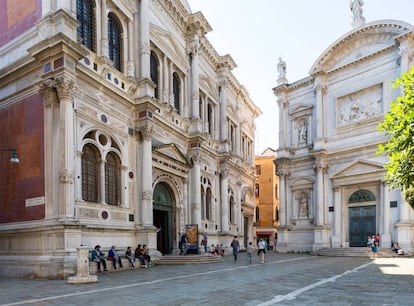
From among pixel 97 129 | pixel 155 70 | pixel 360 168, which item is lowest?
pixel 360 168

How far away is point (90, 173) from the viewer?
54.6ft

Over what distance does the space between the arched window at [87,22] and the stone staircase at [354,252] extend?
1992 centimetres

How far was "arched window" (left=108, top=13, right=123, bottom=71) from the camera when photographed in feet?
63.1

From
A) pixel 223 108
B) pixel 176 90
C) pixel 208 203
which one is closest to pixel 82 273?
pixel 176 90

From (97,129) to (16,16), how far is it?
19.0 feet

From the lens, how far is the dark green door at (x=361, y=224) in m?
28.0

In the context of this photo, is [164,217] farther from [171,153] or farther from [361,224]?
[361,224]

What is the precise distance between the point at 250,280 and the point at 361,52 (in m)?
23.5

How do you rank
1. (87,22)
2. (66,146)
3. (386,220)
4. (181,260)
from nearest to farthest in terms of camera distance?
(66,146)
(87,22)
(181,260)
(386,220)

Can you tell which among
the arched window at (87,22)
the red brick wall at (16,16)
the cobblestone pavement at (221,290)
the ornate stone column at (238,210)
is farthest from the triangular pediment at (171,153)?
the ornate stone column at (238,210)

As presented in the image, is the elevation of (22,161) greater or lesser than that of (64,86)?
lesser

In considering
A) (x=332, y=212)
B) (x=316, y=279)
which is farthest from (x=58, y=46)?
(x=332, y=212)

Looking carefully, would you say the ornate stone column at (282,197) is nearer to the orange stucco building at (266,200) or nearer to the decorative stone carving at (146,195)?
the decorative stone carving at (146,195)

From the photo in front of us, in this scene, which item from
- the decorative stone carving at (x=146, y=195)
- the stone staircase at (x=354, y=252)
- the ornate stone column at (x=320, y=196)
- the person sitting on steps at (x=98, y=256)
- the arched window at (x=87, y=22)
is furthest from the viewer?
the ornate stone column at (x=320, y=196)
